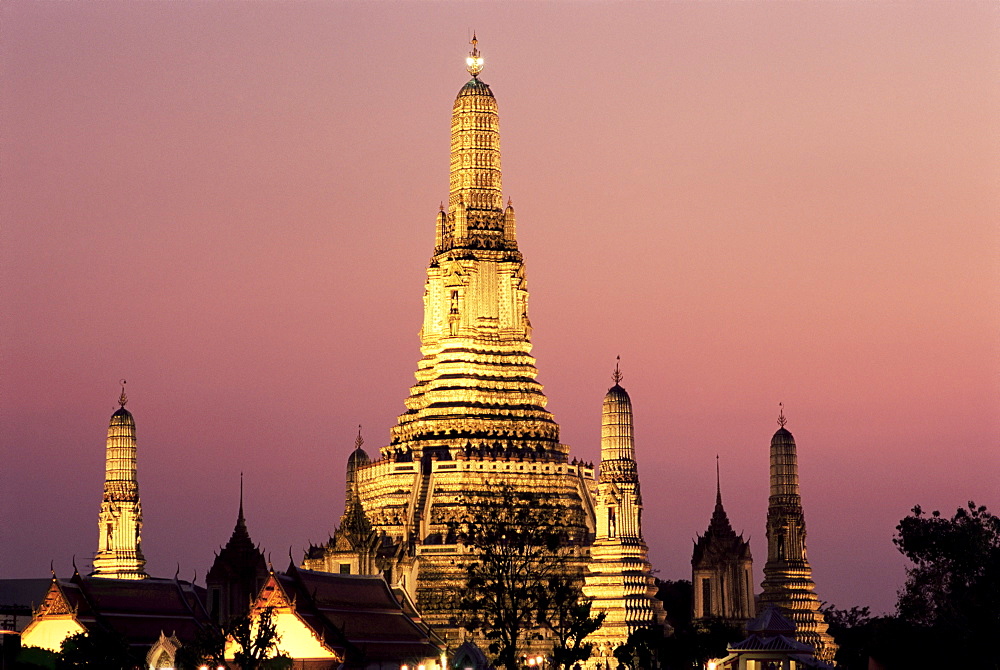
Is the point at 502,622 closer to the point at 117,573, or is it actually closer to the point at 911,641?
the point at 911,641

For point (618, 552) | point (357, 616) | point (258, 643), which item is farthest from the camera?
point (618, 552)

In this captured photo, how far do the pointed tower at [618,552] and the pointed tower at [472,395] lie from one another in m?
6.09

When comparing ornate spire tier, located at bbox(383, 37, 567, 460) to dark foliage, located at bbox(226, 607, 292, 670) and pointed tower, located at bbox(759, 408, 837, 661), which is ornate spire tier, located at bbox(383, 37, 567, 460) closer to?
pointed tower, located at bbox(759, 408, 837, 661)

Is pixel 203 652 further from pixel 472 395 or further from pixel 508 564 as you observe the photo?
pixel 472 395

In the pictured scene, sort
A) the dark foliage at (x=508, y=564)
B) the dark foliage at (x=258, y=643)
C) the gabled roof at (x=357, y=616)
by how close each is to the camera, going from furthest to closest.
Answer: the dark foliage at (x=508, y=564) → the gabled roof at (x=357, y=616) → the dark foliage at (x=258, y=643)

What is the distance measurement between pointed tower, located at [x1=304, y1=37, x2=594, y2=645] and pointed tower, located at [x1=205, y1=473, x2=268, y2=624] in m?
10.1

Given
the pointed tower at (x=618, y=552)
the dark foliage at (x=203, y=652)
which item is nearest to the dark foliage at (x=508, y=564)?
the pointed tower at (x=618, y=552)

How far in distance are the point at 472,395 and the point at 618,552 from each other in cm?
1442

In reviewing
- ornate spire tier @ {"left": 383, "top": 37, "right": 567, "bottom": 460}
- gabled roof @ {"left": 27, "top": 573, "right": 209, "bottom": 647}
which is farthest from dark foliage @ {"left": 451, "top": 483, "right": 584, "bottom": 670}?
gabled roof @ {"left": 27, "top": 573, "right": 209, "bottom": 647}

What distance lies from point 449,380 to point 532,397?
169 inches

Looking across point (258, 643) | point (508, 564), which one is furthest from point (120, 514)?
point (258, 643)

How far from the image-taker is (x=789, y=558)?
3949 inches

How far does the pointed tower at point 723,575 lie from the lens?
99.6 metres

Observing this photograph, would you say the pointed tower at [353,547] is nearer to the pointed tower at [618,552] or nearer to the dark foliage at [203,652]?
the pointed tower at [618,552]
